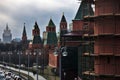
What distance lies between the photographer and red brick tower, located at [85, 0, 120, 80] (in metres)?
30.2

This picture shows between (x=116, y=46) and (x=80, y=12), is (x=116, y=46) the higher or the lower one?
the lower one

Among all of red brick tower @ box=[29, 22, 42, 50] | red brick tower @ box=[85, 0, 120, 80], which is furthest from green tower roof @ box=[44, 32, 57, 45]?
red brick tower @ box=[85, 0, 120, 80]

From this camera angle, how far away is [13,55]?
153 metres

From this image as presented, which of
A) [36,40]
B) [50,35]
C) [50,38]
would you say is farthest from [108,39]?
[36,40]

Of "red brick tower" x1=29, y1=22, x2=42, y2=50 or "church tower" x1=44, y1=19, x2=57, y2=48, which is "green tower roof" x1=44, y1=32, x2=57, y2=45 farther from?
"red brick tower" x1=29, y1=22, x2=42, y2=50

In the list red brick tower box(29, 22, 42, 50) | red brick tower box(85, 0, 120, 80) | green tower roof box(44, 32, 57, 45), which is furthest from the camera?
red brick tower box(29, 22, 42, 50)

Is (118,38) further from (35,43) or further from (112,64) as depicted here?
(35,43)

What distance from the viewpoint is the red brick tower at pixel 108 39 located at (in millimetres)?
30234

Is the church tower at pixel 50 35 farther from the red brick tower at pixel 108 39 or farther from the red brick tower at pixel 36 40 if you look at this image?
the red brick tower at pixel 108 39

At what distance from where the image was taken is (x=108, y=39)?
30703 millimetres

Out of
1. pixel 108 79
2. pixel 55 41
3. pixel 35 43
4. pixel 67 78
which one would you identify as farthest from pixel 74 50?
pixel 35 43

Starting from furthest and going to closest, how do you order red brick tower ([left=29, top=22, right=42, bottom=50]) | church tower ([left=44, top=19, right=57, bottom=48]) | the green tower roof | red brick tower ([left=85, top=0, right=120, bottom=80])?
1. red brick tower ([left=29, top=22, right=42, bottom=50])
2. church tower ([left=44, top=19, right=57, bottom=48])
3. the green tower roof
4. red brick tower ([left=85, top=0, right=120, bottom=80])

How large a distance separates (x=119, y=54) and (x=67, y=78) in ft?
91.9

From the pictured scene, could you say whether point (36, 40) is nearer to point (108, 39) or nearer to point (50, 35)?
point (50, 35)
